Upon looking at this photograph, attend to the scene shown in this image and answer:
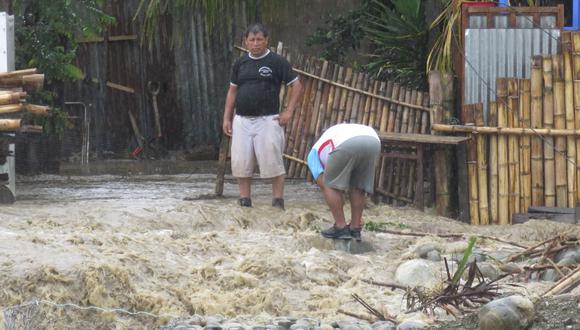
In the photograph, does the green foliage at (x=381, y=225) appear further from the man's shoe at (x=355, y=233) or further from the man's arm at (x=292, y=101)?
the man's arm at (x=292, y=101)

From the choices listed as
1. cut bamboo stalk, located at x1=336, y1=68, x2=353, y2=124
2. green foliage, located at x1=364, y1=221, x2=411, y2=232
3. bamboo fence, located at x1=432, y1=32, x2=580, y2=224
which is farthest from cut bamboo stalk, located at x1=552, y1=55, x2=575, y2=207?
cut bamboo stalk, located at x1=336, y1=68, x2=353, y2=124

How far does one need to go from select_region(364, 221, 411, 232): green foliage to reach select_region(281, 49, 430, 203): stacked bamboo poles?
1.21 metres

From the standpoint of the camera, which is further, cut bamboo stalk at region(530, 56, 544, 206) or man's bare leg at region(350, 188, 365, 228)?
cut bamboo stalk at region(530, 56, 544, 206)

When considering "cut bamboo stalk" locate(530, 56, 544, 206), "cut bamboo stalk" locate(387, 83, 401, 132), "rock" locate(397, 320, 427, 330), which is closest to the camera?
"rock" locate(397, 320, 427, 330)

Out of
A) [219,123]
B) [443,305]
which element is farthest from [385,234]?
[219,123]

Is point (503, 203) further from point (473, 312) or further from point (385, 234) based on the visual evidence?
point (473, 312)

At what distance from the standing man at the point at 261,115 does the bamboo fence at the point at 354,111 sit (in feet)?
4.42

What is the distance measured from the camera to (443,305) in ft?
24.1

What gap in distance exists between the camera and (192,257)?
8.96m

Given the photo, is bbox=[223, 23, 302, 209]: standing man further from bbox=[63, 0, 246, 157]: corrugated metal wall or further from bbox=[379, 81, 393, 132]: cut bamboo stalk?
bbox=[63, 0, 246, 157]: corrugated metal wall

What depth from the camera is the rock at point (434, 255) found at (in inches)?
360

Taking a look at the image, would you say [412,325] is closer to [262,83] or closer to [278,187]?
[278,187]

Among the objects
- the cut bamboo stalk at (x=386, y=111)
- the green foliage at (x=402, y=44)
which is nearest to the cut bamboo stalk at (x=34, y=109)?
the cut bamboo stalk at (x=386, y=111)

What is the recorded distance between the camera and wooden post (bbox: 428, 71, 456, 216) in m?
11.6
